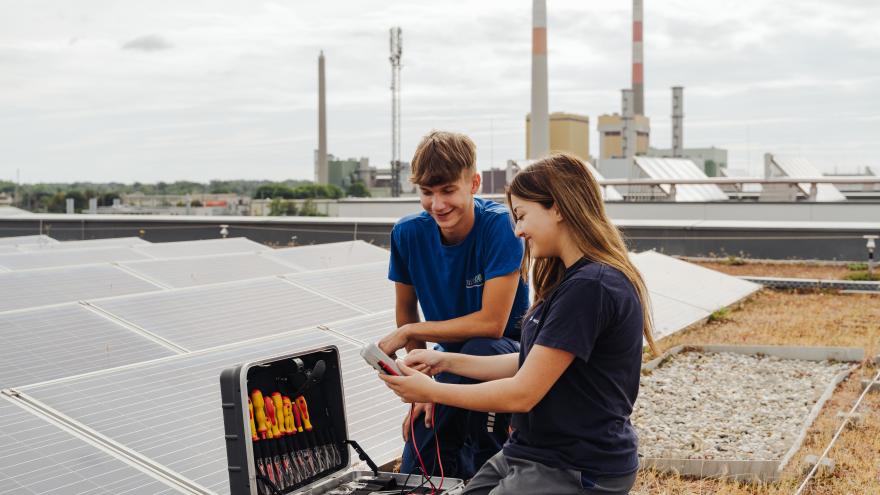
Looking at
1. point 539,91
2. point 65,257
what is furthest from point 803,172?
point 65,257

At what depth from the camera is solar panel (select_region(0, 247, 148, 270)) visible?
444 inches

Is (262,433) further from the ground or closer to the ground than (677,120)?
closer to the ground

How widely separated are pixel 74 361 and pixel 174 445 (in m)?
1.52

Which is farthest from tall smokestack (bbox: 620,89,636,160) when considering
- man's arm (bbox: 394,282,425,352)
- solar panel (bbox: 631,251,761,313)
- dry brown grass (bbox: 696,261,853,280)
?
man's arm (bbox: 394,282,425,352)

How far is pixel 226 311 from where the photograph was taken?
6.76m

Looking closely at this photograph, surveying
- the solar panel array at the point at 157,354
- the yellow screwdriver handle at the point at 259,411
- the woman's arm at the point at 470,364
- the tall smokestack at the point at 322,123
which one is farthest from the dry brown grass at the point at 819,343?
the tall smokestack at the point at 322,123

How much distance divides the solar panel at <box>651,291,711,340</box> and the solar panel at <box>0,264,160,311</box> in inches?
203

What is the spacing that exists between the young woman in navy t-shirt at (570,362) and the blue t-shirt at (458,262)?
2.07 feet

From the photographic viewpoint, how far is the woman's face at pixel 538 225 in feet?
9.07

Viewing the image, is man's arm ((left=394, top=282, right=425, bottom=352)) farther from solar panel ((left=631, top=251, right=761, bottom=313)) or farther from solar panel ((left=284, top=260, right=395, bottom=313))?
solar panel ((left=631, top=251, right=761, bottom=313))

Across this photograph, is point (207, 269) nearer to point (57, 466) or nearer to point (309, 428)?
point (57, 466)

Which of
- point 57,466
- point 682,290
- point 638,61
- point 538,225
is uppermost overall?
point 638,61

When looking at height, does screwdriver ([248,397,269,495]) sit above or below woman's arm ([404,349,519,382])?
below

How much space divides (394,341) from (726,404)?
4.07 meters
